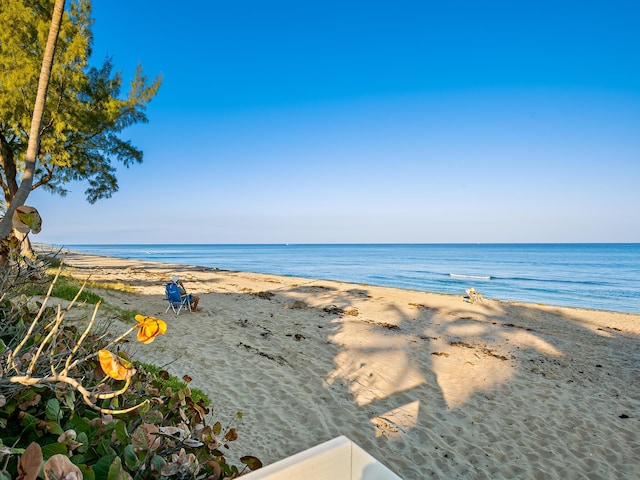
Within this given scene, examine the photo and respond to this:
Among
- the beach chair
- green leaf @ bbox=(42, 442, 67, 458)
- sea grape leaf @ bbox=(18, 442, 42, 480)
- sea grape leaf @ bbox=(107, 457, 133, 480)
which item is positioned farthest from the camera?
the beach chair

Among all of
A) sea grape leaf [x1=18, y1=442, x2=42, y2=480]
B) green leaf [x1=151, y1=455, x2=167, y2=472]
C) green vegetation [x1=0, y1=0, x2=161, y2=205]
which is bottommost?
green leaf [x1=151, y1=455, x2=167, y2=472]

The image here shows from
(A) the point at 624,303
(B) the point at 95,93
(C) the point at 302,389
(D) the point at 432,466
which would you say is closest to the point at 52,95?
(B) the point at 95,93

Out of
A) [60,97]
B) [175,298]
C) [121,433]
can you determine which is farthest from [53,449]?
[60,97]

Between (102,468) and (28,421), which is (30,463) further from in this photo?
(28,421)

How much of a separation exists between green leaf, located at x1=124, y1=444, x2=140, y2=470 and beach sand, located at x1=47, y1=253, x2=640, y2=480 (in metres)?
2.44

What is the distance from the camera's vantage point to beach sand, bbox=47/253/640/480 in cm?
408

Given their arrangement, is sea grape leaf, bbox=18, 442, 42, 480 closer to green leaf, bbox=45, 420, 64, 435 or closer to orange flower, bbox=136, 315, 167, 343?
orange flower, bbox=136, 315, 167, 343

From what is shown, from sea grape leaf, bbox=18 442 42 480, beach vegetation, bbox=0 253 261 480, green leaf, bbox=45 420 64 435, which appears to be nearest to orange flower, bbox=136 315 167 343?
beach vegetation, bbox=0 253 261 480

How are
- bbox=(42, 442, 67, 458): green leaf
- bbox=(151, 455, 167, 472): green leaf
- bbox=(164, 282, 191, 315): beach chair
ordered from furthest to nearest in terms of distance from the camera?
bbox=(164, 282, 191, 315): beach chair → bbox=(151, 455, 167, 472): green leaf → bbox=(42, 442, 67, 458): green leaf

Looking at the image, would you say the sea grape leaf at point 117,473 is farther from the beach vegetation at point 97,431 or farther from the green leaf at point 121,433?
the green leaf at point 121,433

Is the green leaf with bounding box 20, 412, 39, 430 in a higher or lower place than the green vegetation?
lower

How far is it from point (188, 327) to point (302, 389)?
407 centimetres

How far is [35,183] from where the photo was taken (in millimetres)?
13320

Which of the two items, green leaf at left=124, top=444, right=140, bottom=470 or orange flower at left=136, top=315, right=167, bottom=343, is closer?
orange flower at left=136, top=315, right=167, bottom=343
